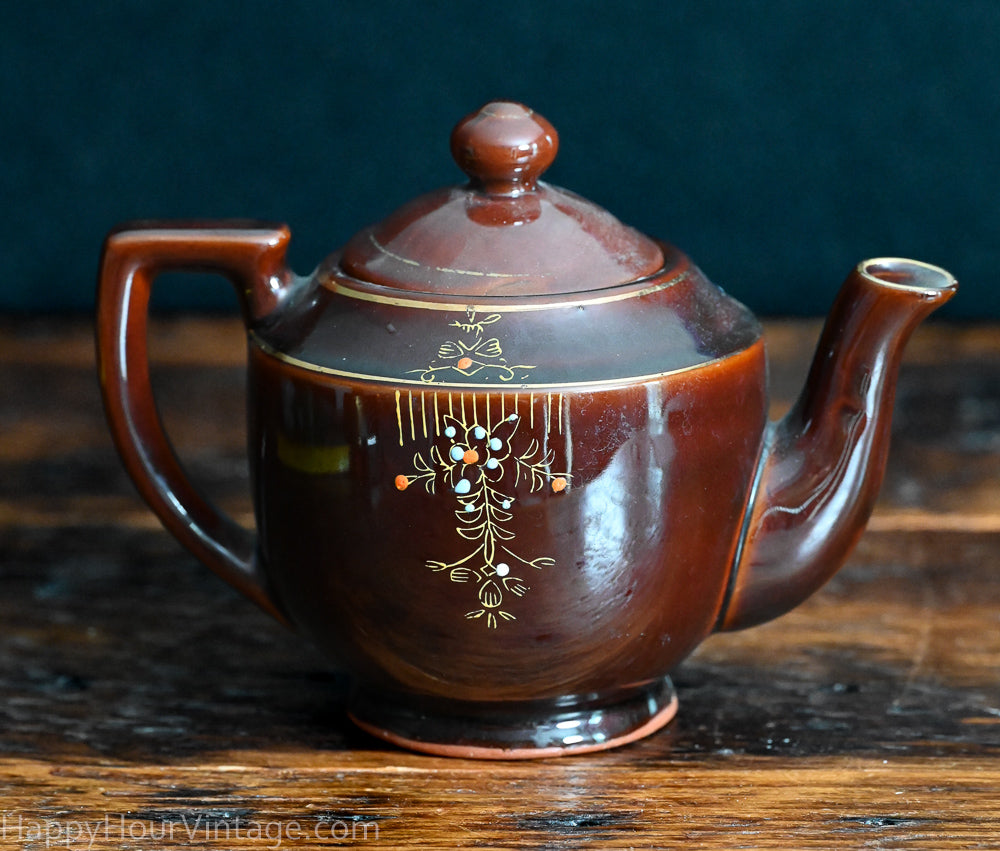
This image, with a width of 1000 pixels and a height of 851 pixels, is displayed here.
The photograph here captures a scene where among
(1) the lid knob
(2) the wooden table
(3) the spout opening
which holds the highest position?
(1) the lid knob

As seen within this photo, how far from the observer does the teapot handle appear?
29.1 inches

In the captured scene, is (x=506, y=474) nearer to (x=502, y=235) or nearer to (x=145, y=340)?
(x=502, y=235)

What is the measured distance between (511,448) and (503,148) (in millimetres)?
160

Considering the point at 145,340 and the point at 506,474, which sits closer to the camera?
the point at 506,474

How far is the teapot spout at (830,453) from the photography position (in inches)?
28.8

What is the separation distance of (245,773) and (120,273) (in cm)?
27

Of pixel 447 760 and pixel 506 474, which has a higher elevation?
pixel 506 474

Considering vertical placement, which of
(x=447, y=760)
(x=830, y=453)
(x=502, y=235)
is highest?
(x=502, y=235)

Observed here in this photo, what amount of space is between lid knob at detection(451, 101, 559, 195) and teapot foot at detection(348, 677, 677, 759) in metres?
0.27

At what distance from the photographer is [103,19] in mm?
1558

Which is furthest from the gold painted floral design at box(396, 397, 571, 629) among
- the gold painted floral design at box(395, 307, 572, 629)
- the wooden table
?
the wooden table

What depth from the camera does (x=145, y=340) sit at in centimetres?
76

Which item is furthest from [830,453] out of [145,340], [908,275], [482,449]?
[145,340]

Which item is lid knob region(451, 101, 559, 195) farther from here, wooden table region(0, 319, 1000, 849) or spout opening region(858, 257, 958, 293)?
wooden table region(0, 319, 1000, 849)
